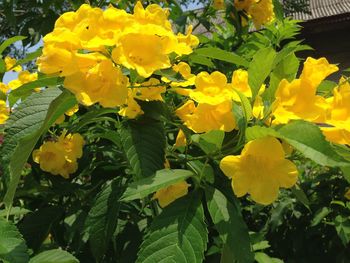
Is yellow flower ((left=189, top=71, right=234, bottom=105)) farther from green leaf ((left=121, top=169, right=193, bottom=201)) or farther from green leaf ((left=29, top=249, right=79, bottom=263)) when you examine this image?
green leaf ((left=29, top=249, right=79, bottom=263))

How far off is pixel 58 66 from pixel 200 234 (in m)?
0.37

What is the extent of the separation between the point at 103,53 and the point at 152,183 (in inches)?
9.1

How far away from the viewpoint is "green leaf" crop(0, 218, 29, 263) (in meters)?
0.83

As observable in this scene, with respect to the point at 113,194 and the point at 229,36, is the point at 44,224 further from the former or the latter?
the point at 229,36

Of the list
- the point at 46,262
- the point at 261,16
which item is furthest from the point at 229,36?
the point at 46,262

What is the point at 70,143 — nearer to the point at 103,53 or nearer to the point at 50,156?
the point at 50,156

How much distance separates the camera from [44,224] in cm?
135

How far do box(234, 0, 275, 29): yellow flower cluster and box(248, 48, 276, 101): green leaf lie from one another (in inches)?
54.3

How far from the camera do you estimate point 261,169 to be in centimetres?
81

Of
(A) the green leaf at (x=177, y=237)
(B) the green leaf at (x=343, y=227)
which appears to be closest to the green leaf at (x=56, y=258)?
(A) the green leaf at (x=177, y=237)

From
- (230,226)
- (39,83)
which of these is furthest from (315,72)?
(39,83)

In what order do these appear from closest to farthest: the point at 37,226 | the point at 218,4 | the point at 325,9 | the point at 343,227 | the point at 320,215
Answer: the point at 37,226, the point at 343,227, the point at 320,215, the point at 218,4, the point at 325,9

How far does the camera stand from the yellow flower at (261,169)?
755mm

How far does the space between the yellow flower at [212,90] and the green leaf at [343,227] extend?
1.27 m
